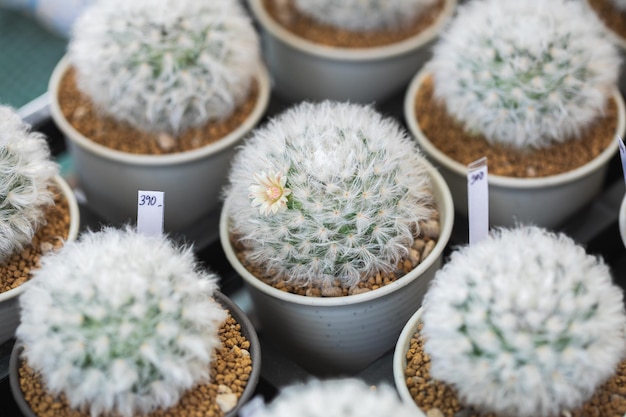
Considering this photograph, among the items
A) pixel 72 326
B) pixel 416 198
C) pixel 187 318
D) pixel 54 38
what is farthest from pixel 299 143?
pixel 54 38

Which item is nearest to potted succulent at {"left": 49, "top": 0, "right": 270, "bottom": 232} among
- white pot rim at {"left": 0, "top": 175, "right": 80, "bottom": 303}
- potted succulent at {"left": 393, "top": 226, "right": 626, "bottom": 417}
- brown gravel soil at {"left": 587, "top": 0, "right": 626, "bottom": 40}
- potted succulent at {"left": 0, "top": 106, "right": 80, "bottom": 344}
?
white pot rim at {"left": 0, "top": 175, "right": 80, "bottom": 303}

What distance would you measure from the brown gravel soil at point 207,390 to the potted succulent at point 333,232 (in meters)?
0.15

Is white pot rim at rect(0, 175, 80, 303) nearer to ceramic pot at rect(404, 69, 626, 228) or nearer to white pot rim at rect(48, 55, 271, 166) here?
white pot rim at rect(48, 55, 271, 166)

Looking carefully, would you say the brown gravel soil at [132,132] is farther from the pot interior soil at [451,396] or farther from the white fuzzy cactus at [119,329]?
the pot interior soil at [451,396]

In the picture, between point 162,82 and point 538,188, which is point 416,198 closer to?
point 538,188

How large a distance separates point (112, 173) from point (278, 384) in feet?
2.18

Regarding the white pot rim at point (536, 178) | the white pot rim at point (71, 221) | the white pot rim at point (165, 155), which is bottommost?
the white pot rim at point (71, 221)

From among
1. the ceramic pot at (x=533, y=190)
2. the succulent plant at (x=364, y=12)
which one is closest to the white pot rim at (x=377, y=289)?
the ceramic pot at (x=533, y=190)

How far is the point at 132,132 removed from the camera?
74.1 inches

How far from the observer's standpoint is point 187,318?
48.3 inches

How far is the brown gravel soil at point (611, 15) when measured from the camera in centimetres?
215

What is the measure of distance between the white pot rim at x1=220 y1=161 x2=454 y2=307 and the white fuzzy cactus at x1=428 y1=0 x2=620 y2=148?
20 centimetres

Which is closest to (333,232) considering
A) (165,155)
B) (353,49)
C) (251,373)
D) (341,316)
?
(341,316)

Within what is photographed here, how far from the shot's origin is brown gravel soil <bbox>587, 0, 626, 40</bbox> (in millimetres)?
2154
